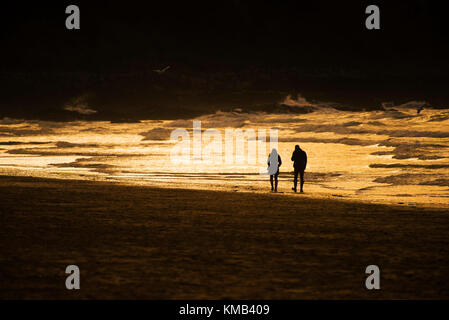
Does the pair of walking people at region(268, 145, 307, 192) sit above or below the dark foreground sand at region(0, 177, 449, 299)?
above

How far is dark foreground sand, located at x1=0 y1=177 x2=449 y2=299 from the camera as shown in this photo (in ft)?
30.2

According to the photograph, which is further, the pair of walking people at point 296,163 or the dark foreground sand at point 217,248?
the pair of walking people at point 296,163

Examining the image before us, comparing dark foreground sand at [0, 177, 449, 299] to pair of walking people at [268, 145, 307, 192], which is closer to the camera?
dark foreground sand at [0, 177, 449, 299]

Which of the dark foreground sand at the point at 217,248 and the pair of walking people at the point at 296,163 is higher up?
the pair of walking people at the point at 296,163

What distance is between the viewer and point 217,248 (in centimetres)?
1218

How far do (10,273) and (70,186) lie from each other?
48.9 feet

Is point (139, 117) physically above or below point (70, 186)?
above

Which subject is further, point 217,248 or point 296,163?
point 296,163

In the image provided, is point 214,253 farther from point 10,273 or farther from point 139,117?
point 139,117

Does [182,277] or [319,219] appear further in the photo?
[319,219]

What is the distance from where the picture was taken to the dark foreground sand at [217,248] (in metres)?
9.22

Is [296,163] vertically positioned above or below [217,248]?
above

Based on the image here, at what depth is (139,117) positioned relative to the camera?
558 feet
